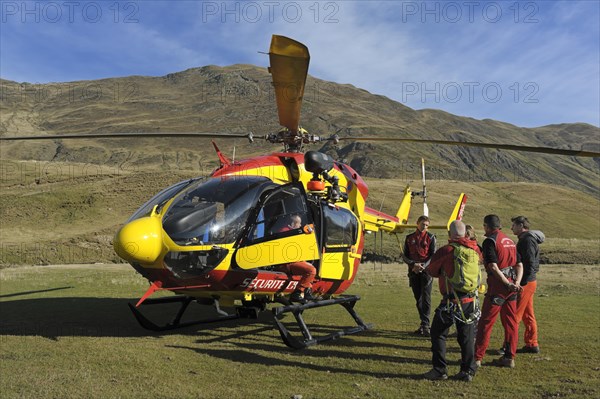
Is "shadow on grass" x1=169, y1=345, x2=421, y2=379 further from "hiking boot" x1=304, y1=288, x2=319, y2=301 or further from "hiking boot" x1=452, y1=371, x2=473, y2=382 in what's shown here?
"hiking boot" x1=304, y1=288, x2=319, y2=301

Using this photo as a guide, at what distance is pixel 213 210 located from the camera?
7.79 meters

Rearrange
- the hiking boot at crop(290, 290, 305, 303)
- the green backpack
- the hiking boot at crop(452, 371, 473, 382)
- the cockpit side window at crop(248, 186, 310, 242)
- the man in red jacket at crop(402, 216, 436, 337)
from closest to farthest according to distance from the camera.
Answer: the hiking boot at crop(452, 371, 473, 382) → the green backpack → the cockpit side window at crop(248, 186, 310, 242) → the hiking boot at crop(290, 290, 305, 303) → the man in red jacket at crop(402, 216, 436, 337)

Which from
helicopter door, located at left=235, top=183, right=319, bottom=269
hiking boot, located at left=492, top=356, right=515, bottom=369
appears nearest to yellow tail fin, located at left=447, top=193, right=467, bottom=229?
helicopter door, located at left=235, top=183, right=319, bottom=269

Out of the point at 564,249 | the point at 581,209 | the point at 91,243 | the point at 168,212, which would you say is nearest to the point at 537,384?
the point at 168,212

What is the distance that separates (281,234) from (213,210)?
1.32 meters

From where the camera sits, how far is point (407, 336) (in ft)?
30.7

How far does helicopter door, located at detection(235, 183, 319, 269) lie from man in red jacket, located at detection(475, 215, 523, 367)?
3108mm

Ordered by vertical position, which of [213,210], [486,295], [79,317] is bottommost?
[79,317]

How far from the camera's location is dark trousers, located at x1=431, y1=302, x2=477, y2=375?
6.36m

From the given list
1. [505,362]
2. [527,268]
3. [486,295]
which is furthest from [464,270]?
[527,268]

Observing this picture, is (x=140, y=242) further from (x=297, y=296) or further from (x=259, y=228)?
(x=297, y=296)

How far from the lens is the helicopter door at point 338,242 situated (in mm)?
9430

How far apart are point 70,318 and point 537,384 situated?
9.53 m

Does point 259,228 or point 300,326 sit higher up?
point 259,228
